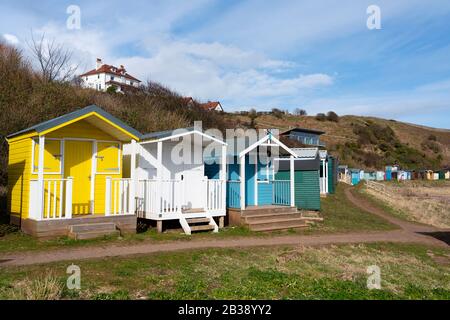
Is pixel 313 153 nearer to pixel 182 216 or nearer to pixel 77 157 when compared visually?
pixel 182 216

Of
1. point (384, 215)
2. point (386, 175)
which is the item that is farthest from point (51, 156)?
point (386, 175)

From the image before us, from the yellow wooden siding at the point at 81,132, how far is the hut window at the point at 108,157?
257 millimetres

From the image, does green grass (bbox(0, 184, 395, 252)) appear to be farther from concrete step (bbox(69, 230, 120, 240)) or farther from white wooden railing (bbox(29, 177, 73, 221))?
white wooden railing (bbox(29, 177, 73, 221))

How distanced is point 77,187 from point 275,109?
3040 inches

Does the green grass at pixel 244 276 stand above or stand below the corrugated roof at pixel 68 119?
below

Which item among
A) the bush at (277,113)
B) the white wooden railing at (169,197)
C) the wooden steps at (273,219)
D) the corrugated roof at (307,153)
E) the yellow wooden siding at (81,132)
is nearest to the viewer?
the yellow wooden siding at (81,132)

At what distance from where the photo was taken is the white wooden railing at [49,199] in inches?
405

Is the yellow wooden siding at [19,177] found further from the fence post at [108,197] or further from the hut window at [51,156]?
the fence post at [108,197]

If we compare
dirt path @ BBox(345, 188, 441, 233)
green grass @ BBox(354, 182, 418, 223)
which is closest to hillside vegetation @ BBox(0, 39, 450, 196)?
dirt path @ BBox(345, 188, 441, 233)

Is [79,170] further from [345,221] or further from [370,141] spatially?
[370,141]

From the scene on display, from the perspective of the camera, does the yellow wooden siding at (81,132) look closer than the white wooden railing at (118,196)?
No

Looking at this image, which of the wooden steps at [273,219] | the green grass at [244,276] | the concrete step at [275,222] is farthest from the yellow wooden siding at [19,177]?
the concrete step at [275,222]

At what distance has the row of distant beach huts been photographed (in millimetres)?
44844

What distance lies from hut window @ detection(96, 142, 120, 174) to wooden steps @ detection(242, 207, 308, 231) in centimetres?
474
